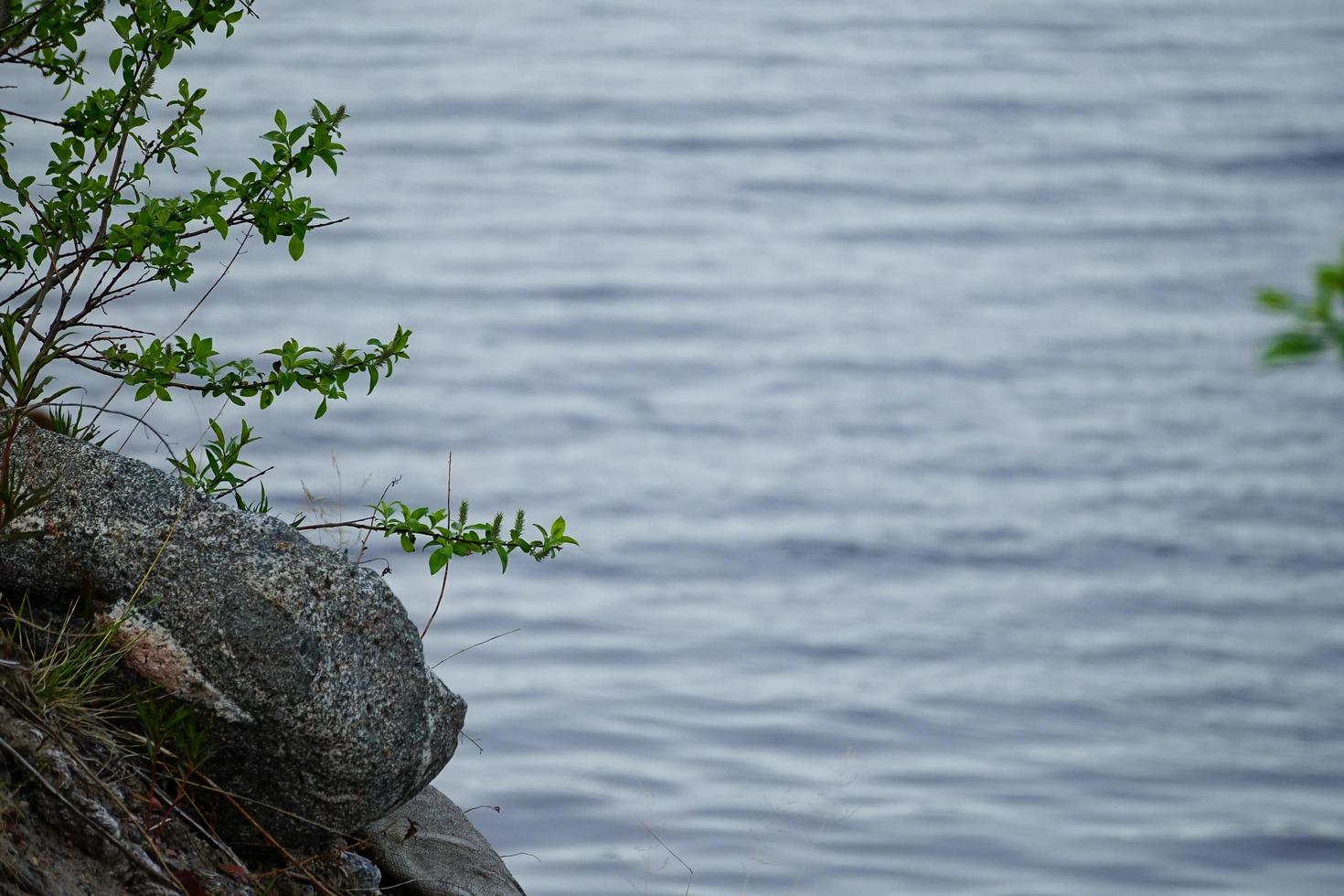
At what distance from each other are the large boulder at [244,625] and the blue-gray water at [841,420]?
3.43 metres

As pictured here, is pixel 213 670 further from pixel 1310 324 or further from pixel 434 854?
pixel 1310 324

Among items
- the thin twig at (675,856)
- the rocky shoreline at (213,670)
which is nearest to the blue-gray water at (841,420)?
the thin twig at (675,856)

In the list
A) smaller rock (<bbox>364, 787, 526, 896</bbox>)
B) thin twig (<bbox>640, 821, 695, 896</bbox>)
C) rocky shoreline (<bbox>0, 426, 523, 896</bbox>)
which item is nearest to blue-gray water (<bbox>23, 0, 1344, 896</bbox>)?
thin twig (<bbox>640, 821, 695, 896</bbox>)

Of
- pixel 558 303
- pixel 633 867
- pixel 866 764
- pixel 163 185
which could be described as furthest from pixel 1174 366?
pixel 163 185

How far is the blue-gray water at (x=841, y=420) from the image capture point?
7828 mm

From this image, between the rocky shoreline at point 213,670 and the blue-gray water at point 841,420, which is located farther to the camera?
the blue-gray water at point 841,420

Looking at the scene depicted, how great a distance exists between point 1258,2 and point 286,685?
19.4 m

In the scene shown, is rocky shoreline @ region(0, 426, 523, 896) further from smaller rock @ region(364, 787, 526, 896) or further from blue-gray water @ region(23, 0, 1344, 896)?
blue-gray water @ region(23, 0, 1344, 896)

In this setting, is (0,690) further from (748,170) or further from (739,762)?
(748,170)

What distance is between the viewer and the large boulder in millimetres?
3520

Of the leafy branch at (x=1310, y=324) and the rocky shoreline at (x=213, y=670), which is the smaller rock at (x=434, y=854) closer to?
the rocky shoreline at (x=213, y=670)

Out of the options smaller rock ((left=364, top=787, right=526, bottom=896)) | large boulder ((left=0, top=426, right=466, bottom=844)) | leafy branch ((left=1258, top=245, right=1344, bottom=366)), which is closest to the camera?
leafy branch ((left=1258, top=245, right=1344, bottom=366))

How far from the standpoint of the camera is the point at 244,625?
11.6ft

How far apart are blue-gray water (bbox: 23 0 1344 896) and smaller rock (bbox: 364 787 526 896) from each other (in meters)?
2.32
